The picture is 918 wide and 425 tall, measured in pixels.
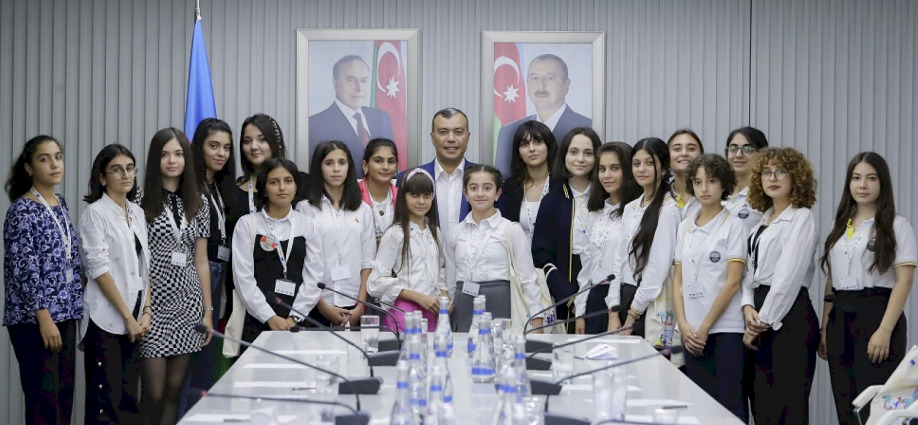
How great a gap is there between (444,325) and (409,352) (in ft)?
3.09

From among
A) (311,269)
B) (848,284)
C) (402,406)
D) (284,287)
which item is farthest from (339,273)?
(402,406)

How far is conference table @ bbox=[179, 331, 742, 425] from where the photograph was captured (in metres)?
2.68

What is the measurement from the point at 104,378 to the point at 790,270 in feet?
9.89

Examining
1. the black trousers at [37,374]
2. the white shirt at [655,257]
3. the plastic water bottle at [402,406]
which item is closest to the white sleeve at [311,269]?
the black trousers at [37,374]

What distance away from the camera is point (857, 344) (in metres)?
4.29

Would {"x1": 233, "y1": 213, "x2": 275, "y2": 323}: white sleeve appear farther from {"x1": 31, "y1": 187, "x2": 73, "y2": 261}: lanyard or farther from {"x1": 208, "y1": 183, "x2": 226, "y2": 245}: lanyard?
{"x1": 31, "y1": 187, "x2": 73, "y2": 261}: lanyard

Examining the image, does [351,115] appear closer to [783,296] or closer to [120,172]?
[120,172]

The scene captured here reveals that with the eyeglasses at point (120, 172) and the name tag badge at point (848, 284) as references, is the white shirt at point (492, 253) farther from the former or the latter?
the eyeglasses at point (120, 172)

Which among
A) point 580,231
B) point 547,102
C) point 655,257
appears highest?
point 547,102

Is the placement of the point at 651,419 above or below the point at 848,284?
below

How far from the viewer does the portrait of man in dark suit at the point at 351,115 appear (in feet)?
19.7

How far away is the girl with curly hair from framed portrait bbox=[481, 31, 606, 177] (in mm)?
1689

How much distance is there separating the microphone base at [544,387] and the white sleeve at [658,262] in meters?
1.83

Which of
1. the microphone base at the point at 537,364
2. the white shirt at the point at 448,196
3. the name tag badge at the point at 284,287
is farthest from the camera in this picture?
the white shirt at the point at 448,196
